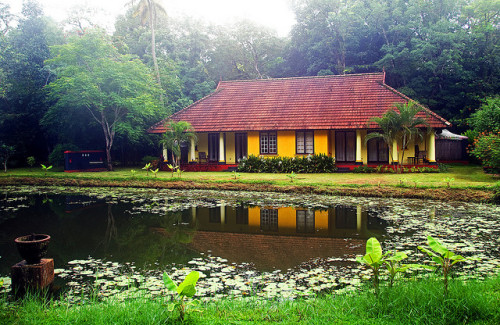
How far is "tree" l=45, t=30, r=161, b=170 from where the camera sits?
20.6 meters

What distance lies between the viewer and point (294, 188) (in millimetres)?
14305

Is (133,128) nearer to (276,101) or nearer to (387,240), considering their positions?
(276,101)

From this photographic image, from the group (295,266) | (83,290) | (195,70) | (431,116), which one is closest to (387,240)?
(295,266)

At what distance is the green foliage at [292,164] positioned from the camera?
19.6 meters

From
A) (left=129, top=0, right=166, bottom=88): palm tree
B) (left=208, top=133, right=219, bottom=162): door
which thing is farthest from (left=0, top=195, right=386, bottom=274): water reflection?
(left=129, top=0, right=166, bottom=88): palm tree

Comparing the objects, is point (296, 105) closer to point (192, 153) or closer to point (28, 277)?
point (192, 153)

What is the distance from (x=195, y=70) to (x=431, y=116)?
21.2 m

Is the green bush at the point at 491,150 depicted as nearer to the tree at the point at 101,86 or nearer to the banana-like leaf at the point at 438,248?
the banana-like leaf at the point at 438,248

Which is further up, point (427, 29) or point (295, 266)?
point (427, 29)

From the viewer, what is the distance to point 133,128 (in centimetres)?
2297

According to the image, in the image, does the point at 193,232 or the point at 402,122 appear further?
the point at 402,122

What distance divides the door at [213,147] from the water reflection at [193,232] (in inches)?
446

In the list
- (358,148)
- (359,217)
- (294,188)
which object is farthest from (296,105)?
(359,217)

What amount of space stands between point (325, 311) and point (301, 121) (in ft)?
56.5
